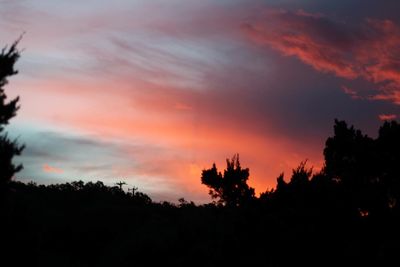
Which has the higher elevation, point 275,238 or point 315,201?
point 315,201

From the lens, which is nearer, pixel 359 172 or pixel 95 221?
pixel 359 172

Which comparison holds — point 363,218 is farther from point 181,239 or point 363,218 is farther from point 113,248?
point 113,248

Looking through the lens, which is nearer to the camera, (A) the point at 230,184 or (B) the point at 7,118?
(B) the point at 7,118

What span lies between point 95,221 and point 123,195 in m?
39.4

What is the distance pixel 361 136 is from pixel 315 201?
58.5ft

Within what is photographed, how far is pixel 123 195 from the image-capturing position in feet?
384

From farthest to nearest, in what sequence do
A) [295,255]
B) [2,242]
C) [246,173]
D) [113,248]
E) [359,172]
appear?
[113,248]
[246,173]
[359,172]
[295,255]
[2,242]

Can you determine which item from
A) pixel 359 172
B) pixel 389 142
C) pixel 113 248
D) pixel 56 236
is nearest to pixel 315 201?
pixel 359 172

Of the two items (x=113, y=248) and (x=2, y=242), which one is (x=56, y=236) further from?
(x=2, y=242)

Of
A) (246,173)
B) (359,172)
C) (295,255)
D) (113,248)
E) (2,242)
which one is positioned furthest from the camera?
(113,248)

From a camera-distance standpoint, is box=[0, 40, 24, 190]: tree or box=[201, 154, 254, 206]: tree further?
box=[201, 154, 254, 206]: tree

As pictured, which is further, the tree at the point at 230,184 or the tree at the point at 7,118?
the tree at the point at 230,184

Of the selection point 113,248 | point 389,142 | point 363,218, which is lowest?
point 113,248

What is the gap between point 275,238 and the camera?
34.6 metres
